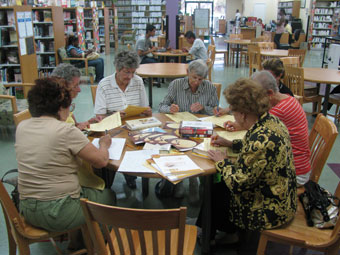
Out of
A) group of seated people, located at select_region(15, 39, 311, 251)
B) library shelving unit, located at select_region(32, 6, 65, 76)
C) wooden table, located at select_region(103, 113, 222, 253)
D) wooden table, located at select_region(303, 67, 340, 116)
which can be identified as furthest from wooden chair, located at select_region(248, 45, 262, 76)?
group of seated people, located at select_region(15, 39, 311, 251)

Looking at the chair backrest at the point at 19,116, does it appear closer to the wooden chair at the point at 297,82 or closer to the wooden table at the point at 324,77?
the wooden chair at the point at 297,82

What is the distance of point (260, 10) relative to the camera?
2023 cm

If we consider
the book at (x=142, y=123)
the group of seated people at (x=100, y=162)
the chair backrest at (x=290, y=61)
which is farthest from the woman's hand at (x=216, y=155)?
the chair backrest at (x=290, y=61)

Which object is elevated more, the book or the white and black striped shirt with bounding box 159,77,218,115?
the white and black striped shirt with bounding box 159,77,218,115

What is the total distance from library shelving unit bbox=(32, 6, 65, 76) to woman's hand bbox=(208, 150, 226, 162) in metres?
6.27

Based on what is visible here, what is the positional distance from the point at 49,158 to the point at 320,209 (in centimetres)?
148

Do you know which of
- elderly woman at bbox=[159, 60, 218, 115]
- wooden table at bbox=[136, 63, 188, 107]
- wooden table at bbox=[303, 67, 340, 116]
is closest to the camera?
elderly woman at bbox=[159, 60, 218, 115]

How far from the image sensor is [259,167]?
1566mm

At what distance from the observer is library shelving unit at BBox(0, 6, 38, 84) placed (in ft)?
17.9

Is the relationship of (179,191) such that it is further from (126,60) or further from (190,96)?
(126,60)

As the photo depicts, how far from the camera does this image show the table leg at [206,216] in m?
1.99

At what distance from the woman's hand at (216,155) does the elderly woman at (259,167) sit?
6cm

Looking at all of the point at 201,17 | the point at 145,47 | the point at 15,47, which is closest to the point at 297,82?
the point at 145,47

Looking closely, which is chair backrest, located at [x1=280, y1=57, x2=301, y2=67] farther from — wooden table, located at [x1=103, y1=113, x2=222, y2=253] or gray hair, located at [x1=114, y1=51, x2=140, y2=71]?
wooden table, located at [x1=103, y1=113, x2=222, y2=253]
